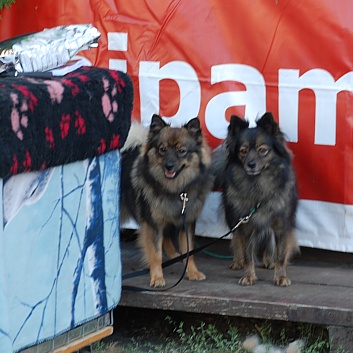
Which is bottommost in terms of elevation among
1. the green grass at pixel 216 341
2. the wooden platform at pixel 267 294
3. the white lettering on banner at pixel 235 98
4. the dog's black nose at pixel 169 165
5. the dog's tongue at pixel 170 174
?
the green grass at pixel 216 341

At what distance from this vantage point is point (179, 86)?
5328mm

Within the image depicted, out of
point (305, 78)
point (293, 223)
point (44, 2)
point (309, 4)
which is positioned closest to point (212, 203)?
point (293, 223)

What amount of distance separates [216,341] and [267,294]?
0.38 m

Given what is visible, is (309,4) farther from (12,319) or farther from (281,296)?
(12,319)

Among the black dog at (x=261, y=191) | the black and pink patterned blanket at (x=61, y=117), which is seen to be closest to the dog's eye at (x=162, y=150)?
the black dog at (x=261, y=191)

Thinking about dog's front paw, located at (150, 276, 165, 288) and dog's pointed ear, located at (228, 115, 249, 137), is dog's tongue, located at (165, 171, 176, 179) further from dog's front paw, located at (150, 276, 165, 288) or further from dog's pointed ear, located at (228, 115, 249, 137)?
dog's front paw, located at (150, 276, 165, 288)

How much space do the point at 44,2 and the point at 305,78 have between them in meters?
1.86

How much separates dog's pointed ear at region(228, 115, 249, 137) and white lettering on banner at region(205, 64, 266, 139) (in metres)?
0.41

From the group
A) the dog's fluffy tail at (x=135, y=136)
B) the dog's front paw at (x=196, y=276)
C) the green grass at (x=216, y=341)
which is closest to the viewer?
the green grass at (x=216, y=341)

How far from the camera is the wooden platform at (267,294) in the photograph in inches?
174

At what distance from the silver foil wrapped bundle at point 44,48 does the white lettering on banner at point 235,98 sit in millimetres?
1229

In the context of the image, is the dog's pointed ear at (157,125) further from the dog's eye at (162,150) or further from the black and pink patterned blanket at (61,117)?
the black and pink patterned blanket at (61,117)

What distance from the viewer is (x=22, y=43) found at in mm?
3975

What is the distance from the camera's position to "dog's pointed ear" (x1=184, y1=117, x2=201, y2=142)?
4871 millimetres
